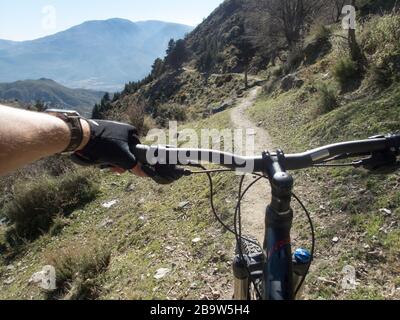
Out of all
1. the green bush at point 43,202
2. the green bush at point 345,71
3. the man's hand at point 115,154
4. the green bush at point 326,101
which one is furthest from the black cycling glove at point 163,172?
the green bush at point 345,71

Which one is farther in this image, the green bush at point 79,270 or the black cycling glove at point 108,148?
the green bush at point 79,270

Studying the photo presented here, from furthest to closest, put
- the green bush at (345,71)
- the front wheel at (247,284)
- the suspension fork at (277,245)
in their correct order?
the green bush at (345,71), the front wheel at (247,284), the suspension fork at (277,245)

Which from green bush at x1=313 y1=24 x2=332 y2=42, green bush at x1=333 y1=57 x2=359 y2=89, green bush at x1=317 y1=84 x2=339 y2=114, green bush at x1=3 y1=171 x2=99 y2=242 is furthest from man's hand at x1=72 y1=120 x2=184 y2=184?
green bush at x1=313 y1=24 x2=332 y2=42

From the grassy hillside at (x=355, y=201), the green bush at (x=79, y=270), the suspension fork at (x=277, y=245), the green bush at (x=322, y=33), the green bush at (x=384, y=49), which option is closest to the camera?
the suspension fork at (x=277, y=245)

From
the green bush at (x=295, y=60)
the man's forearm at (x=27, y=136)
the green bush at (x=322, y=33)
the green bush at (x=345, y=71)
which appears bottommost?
the man's forearm at (x=27, y=136)

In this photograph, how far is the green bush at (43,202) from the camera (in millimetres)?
7965

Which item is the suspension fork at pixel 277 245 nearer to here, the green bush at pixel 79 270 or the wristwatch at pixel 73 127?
the wristwatch at pixel 73 127

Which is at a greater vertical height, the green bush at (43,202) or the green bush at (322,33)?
the green bush at (322,33)

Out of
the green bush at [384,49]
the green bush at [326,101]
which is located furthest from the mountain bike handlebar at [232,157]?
the green bush at [326,101]

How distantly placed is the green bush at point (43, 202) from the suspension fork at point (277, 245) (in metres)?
6.91

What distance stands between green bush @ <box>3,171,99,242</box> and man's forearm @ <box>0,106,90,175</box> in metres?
6.61

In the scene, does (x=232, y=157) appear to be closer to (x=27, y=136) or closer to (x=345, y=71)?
(x=27, y=136)

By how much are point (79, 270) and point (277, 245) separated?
4.23 metres

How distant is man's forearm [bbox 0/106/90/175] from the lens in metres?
1.46
